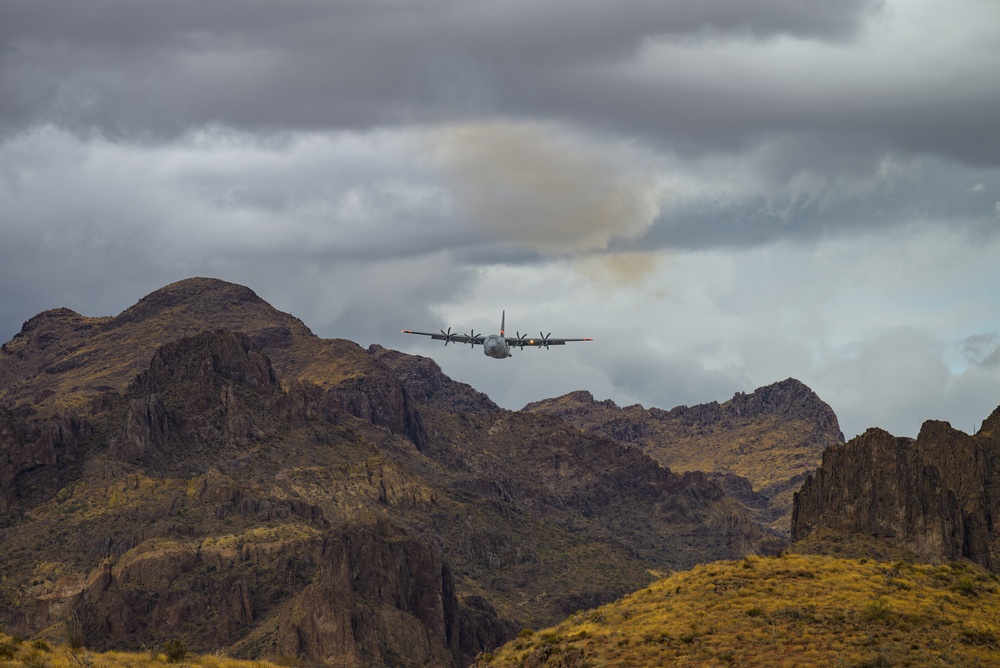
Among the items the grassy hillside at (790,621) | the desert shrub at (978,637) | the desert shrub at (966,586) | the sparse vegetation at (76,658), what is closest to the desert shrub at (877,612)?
the grassy hillside at (790,621)

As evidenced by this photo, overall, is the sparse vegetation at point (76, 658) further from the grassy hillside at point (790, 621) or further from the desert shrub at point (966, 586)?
the desert shrub at point (966, 586)

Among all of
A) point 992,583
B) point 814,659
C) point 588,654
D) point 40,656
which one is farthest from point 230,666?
point 992,583

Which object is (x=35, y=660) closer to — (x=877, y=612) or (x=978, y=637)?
(x=877, y=612)

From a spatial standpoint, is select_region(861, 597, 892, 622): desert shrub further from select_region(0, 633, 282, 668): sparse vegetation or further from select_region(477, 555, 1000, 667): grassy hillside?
select_region(0, 633, 282, 668): sparse vegetation

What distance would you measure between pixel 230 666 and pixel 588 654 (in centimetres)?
2656

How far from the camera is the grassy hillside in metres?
108

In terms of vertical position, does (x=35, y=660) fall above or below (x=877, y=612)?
below

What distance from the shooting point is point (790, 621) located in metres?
115

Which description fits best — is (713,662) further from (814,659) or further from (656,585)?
(656,585)

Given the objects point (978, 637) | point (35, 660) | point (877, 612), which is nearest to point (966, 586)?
point (978, 637)

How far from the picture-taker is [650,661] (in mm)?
110125

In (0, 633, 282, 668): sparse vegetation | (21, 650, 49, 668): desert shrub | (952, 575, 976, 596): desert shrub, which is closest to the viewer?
(21, 650, 49, 668): desert shrub

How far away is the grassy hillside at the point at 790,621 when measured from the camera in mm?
108062

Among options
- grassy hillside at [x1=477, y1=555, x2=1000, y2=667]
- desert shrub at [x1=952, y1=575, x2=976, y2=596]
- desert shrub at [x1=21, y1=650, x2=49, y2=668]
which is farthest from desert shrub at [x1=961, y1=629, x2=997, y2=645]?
desert shrub at [x1=21, y1=650, x2=49, y2=668]
